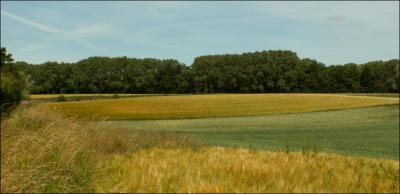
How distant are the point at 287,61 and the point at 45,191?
106 meters

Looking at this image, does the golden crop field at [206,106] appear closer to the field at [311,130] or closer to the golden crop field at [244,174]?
the field at [311,130]

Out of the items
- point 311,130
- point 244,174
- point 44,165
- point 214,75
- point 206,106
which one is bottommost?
point 311,130

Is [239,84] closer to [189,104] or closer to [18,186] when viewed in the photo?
[189,104]

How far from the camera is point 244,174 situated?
22.4 feet

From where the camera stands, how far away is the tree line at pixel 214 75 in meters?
88.1

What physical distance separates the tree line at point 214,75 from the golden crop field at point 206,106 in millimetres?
25394

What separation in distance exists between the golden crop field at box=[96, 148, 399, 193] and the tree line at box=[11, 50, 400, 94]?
70517 mm

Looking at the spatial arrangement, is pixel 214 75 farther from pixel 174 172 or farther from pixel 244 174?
pixel 244 174

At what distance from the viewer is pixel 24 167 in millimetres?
6246

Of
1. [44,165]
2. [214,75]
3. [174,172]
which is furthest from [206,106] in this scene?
[214,75]

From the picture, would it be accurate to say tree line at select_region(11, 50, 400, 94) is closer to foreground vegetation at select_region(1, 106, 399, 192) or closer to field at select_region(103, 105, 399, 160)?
field at select_region(103, 105, 399, 160)

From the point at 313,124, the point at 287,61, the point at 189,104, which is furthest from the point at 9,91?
the point at 287,61

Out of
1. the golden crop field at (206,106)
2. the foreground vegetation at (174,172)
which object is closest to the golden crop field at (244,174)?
the foreground vegetation at (174,172)

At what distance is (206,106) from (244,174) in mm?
42672
